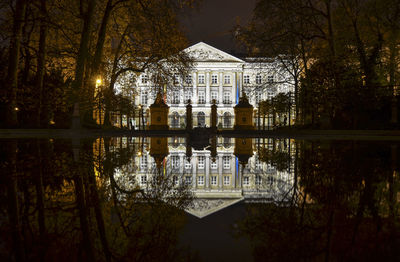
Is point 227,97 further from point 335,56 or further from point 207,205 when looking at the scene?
point 207,205

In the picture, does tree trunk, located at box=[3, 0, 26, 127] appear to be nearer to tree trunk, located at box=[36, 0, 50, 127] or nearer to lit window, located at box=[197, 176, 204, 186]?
tree trunk, located at box=[36, 0, 50, 127]

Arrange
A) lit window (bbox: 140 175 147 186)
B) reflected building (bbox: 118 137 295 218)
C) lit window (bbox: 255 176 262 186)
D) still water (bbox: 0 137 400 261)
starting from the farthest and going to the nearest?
lit window (bbox: 255 176 262 186) < lit window (bbox: 140 175 147 186) < reflected building (bbox: 118 137 295 218) < still water (bbox: 0 137 400 261)

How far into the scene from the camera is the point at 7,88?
14.8 metres

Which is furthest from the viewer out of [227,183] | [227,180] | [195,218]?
[227,180]

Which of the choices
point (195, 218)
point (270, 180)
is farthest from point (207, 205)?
point (270, 180)

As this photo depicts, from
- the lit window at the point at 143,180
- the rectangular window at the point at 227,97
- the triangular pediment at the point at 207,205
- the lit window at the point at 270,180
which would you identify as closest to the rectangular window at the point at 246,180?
the lit window at the point at 270,180

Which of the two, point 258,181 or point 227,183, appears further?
point 258,181

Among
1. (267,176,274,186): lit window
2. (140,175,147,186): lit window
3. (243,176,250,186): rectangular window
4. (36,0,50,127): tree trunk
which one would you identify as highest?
(36,0,50,127): tree trunk

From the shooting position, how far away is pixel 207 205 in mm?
2688

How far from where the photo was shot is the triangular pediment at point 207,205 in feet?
7.99

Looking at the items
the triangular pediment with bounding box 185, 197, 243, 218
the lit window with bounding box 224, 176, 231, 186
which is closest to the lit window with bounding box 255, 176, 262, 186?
the lit window with bounding box 224, 176, 231, 186

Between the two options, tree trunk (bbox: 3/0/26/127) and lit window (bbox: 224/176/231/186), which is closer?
lit window (bbox: 224/176/231/186)

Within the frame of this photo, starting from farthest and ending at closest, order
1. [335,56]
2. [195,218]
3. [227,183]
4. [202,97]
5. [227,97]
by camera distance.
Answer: [227,97], [202,97], [335,56], [227,183], [195,218]

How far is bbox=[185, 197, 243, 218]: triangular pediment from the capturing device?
244cm
